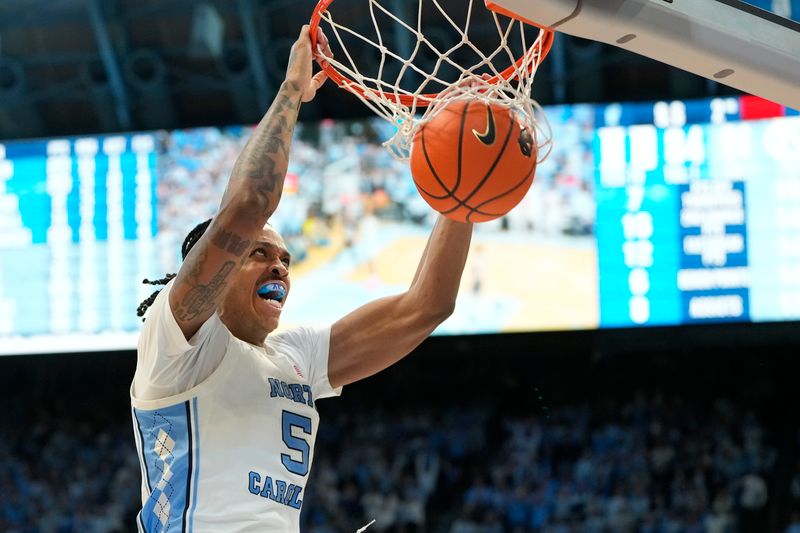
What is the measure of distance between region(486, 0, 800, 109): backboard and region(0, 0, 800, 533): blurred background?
23.7 ft

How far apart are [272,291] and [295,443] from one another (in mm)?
483

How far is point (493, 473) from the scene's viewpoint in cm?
1105

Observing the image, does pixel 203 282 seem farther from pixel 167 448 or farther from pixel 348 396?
pixel 348 396

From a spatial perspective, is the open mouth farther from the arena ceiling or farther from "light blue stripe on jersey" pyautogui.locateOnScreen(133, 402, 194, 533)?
the arena ceiling

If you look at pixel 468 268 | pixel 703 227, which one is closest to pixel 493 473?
pixel 468 268

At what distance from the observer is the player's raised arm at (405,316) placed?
336 cm

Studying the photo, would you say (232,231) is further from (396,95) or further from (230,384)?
(396,95)

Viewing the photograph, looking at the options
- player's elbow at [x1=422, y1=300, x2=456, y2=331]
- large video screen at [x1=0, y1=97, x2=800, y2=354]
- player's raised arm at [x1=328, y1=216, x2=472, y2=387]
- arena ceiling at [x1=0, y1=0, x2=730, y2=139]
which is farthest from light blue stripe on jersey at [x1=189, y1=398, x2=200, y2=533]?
arena ceiling at [x1=0, y1=0, x2=730, y2=139]

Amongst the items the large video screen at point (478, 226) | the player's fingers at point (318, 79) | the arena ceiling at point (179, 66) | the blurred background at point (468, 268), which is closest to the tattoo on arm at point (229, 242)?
the player's fingers at point (318, 79)

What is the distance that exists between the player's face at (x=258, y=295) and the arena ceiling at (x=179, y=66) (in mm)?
7834

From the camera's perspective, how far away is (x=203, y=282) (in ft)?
8.68

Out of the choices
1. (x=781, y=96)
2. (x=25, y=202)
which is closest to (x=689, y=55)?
(x=781, y=96)

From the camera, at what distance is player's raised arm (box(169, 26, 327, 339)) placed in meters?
2.64

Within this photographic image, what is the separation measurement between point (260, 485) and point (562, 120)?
26.1 feet
